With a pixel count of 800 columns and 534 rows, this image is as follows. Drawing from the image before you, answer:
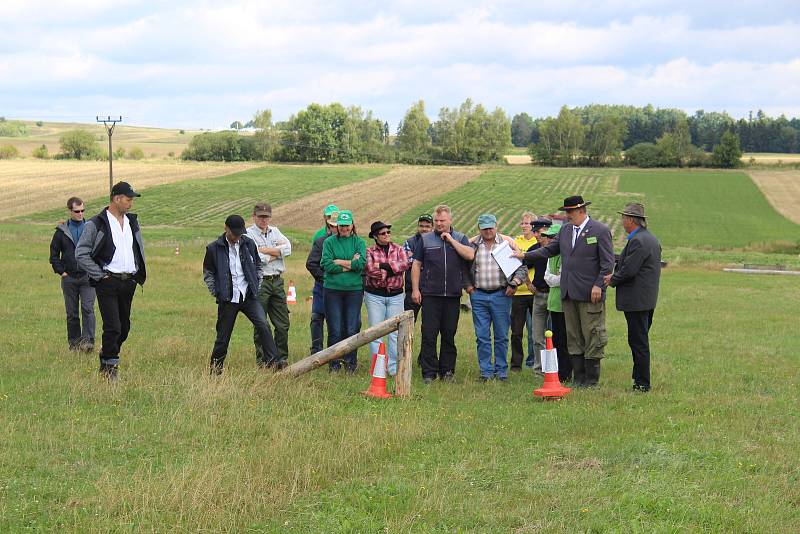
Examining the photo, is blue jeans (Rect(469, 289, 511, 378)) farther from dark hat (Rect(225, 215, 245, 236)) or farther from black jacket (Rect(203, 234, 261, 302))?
dark hat (Rect(225, 215, 245, 236))

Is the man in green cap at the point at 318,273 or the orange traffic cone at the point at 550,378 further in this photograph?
the man in green cap at the point at 318,273

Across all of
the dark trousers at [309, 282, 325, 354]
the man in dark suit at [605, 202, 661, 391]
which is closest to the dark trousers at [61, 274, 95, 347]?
the dark trousers at [309, 282, 325, 354]

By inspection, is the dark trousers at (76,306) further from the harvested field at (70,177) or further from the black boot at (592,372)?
the harvested field at (70,177)

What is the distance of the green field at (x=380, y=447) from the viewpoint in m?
5.53

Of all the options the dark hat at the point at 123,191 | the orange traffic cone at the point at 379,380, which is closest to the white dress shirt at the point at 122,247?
the dark hat at the point at 123,191

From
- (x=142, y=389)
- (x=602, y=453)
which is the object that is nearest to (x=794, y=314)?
(x=602, y=453)

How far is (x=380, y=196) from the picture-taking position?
71.9 metres

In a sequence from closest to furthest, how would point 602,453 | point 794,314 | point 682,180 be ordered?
point 602,453
point 794,314
point 682,180

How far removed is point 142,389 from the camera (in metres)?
8.86

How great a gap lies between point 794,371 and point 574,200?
4.52 metres

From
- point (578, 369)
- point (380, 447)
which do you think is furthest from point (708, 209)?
point (380, 447)

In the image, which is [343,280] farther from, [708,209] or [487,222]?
[708,209]

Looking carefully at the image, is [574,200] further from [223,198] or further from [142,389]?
[223,198]

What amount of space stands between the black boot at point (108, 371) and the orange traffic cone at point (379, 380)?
281 centimetres
